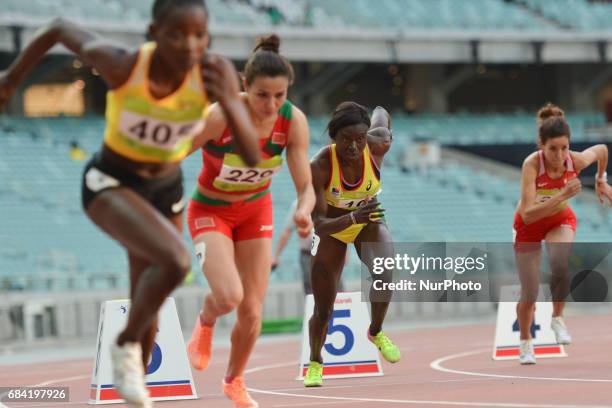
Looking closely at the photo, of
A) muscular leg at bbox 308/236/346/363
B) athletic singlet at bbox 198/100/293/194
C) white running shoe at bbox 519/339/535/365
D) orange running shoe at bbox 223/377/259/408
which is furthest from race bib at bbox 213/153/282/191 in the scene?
white running shoe at bbox 519/339/535/365

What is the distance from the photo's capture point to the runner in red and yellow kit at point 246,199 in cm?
835

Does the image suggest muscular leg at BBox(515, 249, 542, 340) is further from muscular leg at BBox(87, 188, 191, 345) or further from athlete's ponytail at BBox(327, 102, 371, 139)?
muscular leg at BBox(87, 188, 191, 345)

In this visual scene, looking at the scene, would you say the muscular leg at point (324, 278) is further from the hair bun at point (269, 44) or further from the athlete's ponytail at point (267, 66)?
the athlete's ponytail at point (267, 66)

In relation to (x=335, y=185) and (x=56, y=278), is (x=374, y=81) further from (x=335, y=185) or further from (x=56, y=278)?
(x=335, y=185)

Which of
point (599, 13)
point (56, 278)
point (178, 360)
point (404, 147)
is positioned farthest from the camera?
point (599, 13)

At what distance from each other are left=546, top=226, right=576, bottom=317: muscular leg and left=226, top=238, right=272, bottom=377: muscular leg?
14.1 ft

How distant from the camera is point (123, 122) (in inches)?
272

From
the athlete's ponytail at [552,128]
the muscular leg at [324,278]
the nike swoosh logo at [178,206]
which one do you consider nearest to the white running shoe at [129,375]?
the nike swoosh logo at [178,206]

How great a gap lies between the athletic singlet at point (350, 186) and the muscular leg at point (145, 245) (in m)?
4.22

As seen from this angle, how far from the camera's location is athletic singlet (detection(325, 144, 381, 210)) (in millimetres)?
11109

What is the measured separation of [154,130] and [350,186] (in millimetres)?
4452

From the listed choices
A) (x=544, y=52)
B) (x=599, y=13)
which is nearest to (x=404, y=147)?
(x=544, y=52)

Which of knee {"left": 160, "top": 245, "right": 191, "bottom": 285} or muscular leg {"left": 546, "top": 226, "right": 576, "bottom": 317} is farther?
muscular leg {"left": 546, "top": 226, "right": 576, "bottom": 317}

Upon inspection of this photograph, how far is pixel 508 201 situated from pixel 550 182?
75.5ft
